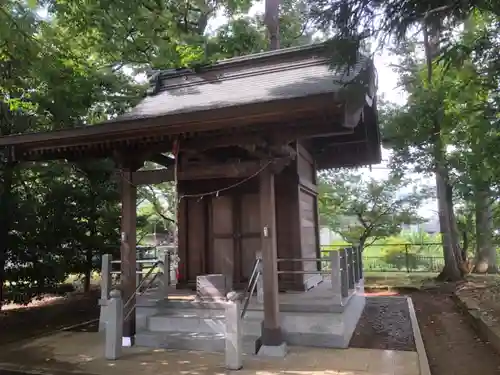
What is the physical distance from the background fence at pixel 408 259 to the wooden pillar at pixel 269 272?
33.6 feet

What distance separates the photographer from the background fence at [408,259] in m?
16.1

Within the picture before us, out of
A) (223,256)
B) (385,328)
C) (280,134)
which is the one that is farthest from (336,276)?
(223,256)

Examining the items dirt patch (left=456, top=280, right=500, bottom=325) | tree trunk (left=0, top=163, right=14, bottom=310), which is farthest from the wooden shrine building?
dirt patch (left=456, top=280, right=500, bottom=325)

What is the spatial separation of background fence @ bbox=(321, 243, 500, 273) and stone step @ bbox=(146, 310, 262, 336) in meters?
9.80

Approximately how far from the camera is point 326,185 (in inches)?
653

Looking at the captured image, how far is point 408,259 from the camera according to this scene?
16.2 metres

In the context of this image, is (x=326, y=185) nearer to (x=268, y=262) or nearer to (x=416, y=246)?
(x=416, y=246)

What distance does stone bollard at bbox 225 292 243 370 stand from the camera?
5051mm

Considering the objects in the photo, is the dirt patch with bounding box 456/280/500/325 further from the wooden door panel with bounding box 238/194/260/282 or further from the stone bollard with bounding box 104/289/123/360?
the stone bollard with bounding box 104/289/123/360

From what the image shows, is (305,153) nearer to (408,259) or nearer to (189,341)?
(189,341)

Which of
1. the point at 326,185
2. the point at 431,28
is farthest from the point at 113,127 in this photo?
the point at 326,185

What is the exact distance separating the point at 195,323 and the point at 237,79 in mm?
5021

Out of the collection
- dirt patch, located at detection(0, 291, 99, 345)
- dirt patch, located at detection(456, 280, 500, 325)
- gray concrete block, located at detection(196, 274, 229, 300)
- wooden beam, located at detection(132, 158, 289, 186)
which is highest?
wooden beam, located at detection(132, 158, 289, 186)

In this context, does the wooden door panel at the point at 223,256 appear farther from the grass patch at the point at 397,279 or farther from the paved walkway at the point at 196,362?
the grass patch at the point at 397,279
